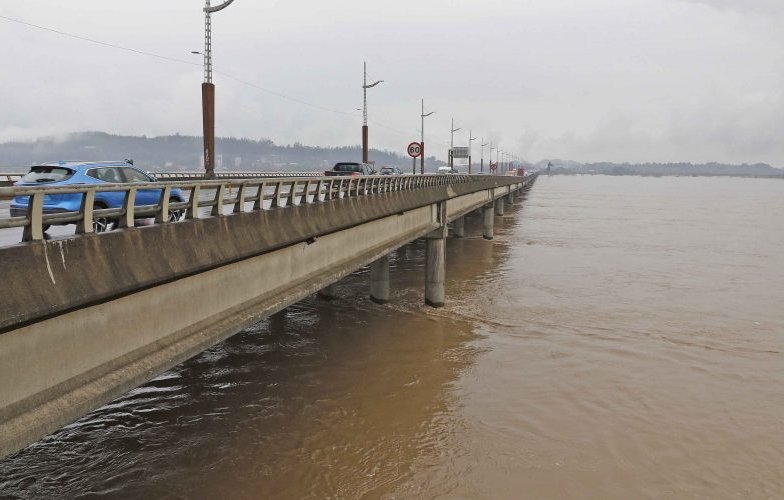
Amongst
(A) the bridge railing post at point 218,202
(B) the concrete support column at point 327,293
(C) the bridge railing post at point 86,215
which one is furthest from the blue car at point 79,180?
(B) the concrete support column at point 327,293

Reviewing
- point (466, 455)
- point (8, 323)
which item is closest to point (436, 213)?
point (466, 455)

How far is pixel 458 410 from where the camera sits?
14.3 metres

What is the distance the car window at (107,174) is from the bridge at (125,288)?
2.01 metres

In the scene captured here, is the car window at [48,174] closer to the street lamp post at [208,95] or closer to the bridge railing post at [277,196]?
the bridge railing post at [277,196]

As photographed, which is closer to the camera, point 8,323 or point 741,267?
point 8,323

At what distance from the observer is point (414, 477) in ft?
36.4

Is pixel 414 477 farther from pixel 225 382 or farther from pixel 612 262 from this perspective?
pixel 612 262

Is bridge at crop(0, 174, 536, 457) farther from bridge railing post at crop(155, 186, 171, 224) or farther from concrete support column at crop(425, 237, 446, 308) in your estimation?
concrete support column at crop(425, 237, 446, 308)

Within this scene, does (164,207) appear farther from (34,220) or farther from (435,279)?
(435,279)

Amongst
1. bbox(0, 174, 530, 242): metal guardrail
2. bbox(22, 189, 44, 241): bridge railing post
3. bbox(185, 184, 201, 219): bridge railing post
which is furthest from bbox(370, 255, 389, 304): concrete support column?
bbox(22, 189, 44, 241): bridge railing post

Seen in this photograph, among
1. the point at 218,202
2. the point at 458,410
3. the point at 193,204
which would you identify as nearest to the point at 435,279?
the point at 458,410

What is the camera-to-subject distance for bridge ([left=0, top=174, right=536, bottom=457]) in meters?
6.30

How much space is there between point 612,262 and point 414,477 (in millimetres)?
30323

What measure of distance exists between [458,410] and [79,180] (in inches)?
385
